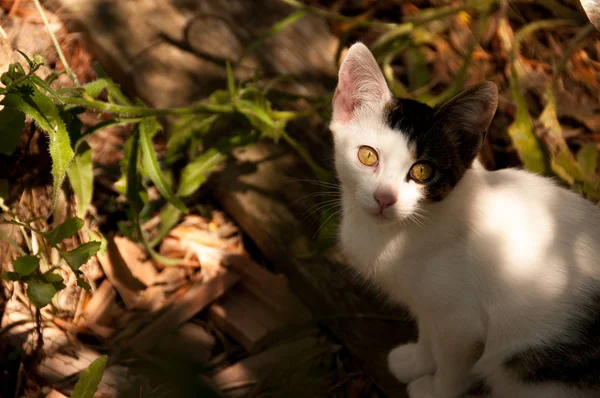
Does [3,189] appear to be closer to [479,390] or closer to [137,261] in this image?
[137,261]

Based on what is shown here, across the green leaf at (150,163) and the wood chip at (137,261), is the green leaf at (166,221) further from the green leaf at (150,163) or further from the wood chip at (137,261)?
the green leaf at (150,163)

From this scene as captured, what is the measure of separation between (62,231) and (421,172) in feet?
3.82

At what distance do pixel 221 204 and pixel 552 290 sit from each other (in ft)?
5.05

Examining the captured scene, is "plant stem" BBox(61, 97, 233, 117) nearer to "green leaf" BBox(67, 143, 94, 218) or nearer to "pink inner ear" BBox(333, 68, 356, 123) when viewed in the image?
"green leaf" BBox(67, 143, 94, 218)

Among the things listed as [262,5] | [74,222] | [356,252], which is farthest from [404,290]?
[262,5]

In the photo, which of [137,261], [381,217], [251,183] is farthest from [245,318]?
[381,217]

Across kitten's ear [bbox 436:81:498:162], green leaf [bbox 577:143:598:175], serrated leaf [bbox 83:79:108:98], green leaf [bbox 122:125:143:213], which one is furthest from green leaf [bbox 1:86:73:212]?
green leaf [bbox 577:143:598:175]

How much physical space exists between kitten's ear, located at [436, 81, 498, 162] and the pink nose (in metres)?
0.27

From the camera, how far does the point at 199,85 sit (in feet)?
10.0

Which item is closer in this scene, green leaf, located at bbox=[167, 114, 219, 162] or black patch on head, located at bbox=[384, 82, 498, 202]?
black patch on head, located at bbox=[384, 82, 498, 202]

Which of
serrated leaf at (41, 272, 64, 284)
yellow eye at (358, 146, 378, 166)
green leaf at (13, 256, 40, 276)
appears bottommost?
serrated leaf at (41, 272, 64, 284)

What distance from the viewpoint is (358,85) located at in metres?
2.03

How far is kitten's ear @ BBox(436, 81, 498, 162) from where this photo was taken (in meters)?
1.76

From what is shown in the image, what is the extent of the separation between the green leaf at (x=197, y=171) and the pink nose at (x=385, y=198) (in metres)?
0.98
